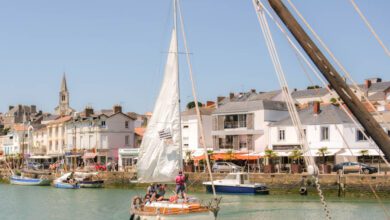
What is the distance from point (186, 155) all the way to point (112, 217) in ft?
132

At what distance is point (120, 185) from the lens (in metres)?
76.2

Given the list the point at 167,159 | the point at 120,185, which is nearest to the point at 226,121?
the point at 120,185

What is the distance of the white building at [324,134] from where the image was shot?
224 ft

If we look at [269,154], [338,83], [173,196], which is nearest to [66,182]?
[269,154]

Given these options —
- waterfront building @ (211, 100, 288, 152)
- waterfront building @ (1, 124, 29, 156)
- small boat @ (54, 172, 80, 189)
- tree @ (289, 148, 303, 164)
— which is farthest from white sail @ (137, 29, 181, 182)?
waterfront building @ (1, 124, 29, 156)

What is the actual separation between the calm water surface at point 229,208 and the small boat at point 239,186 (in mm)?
1922

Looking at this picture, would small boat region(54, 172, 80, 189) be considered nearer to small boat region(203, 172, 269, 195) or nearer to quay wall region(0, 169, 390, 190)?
quay wall region(0, 169, 390, 190)

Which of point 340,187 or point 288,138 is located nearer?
point 340,187

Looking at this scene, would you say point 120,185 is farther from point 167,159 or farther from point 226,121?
point 167,159

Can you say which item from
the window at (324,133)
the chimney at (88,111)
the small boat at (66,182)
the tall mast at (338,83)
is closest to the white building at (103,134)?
the chimney at (88,111)

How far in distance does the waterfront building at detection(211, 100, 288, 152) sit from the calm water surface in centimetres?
2161

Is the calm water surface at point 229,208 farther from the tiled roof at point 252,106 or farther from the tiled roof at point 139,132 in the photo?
the tiled roof at point 139,132

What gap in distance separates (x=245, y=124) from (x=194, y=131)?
10064mm

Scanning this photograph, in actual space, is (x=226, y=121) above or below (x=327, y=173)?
above
